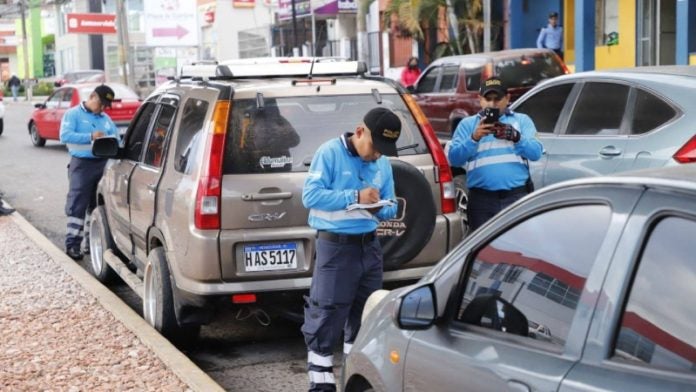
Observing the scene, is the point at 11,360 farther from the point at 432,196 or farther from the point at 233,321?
the point at 432,196

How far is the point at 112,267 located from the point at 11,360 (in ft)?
6.94

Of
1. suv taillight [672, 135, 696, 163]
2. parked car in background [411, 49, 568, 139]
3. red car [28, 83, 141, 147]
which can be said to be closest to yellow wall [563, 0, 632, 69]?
parked car in background [411, 49, 568, 139]

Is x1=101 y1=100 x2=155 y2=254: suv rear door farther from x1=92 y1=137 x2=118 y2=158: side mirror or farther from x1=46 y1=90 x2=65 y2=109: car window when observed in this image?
x1=46 y1=90 x2=65 y2=109: car window

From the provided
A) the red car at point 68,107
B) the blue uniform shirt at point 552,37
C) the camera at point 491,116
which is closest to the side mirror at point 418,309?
the camera at point 491,116

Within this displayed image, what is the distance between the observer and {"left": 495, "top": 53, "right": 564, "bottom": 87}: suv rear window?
16.5m

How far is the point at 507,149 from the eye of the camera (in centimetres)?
762

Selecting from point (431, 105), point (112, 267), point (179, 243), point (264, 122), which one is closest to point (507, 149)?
point (264, 122)

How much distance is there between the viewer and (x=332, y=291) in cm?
566

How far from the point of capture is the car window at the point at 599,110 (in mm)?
8329

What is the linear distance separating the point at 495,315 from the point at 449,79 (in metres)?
14.1

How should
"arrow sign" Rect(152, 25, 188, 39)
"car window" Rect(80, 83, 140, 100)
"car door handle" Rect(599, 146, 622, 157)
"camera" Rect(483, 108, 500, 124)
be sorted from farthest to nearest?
"arrow sign" Rect(152, 25, 188, 39)
"car window" Rect(80, 83, 140, 100)
"car door handle" Rect(599, 146, 622, 157)
"camera" Rect(483, 108, 500, 124)

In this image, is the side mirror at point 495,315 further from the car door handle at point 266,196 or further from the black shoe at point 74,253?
the black shoe at point 74,253

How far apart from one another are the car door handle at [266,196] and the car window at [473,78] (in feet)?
34.5

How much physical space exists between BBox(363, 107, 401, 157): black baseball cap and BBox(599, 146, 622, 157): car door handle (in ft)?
10.6
